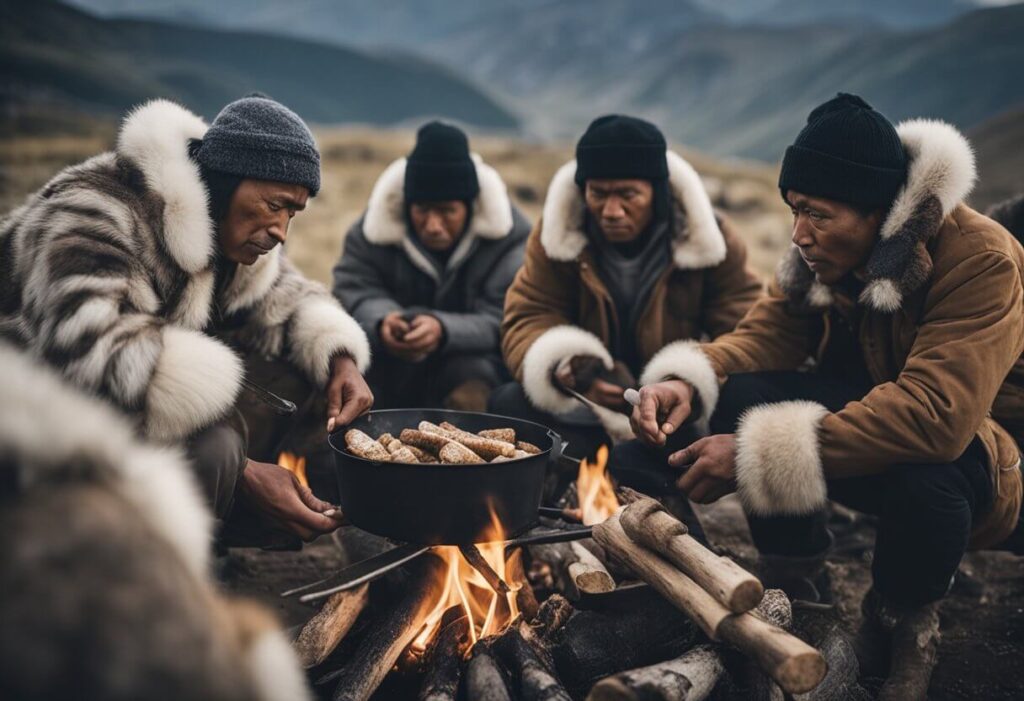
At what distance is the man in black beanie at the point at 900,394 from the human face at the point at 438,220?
2096mm

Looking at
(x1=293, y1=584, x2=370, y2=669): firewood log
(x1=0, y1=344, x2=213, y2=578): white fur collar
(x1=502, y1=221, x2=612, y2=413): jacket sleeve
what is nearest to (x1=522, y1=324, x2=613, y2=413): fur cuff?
(x1=502, y1=221, x2=612, y2=413): jacket sleeve

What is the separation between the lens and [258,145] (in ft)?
9.50

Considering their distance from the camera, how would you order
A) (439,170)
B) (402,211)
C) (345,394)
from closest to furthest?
(345,394) → (439,170) → (402,211)

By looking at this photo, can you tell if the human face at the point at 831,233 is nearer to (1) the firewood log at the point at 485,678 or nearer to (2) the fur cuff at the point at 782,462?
(2) the fur cuff at the point at 782,462

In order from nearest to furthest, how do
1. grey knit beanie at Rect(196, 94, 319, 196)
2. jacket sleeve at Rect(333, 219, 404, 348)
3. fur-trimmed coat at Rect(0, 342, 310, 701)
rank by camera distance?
fur-trimmed coat at Rect(0, 342, 310, 701)
grey knit beanie at Rect(196, 94, 319, 196)
jacket sleeve at Rect(333, 219, 404, 348)

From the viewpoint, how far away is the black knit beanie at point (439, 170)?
458 cm

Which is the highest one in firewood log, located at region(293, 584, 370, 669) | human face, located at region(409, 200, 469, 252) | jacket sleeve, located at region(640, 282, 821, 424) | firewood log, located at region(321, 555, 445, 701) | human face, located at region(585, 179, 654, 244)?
human face, located at region(585, 179, 654, 244)

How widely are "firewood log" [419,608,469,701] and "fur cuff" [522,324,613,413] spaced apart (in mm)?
1362

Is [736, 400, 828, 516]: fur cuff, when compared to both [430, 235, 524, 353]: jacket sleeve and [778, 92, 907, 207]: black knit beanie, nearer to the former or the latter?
[778, 92, 907, 207]: black knit beanie

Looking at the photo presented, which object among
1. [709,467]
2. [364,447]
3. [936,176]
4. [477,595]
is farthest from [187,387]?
[936,176]

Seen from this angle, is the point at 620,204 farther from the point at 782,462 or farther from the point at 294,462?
the point at 294,462

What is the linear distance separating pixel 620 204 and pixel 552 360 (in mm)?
878

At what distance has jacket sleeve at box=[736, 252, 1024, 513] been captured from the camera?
8.18 ft

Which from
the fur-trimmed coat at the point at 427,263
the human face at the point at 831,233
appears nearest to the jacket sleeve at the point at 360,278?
the fur-trimmed coat at the point at 427,263
